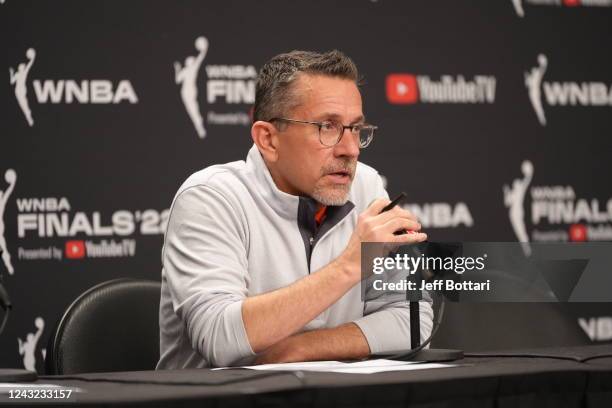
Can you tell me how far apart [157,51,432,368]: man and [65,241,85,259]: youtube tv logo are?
1298 mm

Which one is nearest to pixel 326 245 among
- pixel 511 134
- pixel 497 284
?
pixel 497 284

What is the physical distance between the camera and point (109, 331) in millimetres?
2588

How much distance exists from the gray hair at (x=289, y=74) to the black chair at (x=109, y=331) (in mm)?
676

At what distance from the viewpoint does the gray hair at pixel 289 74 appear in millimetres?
2553

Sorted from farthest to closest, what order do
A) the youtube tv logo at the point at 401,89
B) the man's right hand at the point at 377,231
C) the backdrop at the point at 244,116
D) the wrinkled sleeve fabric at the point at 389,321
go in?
1. the youtube tv logo at the point at 401,89
2. the backdrop at the point at 244,116
3. the wrinkled sleeve fabric at the point at 389,321
4. the man's right hand at the point at 377,231

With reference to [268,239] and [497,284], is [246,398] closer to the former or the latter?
[268,239]

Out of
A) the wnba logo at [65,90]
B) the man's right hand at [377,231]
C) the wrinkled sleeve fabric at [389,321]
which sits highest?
the wnba logo at [65,90]

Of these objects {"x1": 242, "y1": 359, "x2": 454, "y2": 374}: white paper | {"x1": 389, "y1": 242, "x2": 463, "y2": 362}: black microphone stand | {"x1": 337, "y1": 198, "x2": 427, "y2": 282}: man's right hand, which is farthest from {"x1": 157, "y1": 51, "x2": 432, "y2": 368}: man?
{"x1": 242, "y1": 359, "x2": 454, "y2": 374}: white paper

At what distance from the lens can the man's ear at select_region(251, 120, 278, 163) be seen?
261 centimetres

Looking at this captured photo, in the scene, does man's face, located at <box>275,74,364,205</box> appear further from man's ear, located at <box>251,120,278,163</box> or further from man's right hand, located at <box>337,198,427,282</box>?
man's right hand, located at <box>337,198,427,282</box>

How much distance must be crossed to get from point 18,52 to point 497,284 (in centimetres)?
220

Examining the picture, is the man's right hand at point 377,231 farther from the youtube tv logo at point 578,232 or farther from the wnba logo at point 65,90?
the youtube tv logo at point 578,232

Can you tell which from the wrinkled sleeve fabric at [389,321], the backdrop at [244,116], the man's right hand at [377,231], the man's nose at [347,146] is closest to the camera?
the man's right hand at [377,231]

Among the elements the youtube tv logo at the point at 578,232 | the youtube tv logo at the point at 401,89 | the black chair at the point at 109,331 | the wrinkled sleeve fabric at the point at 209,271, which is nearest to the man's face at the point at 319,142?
the wrinkled sleeve fabric at the point at 209,271
